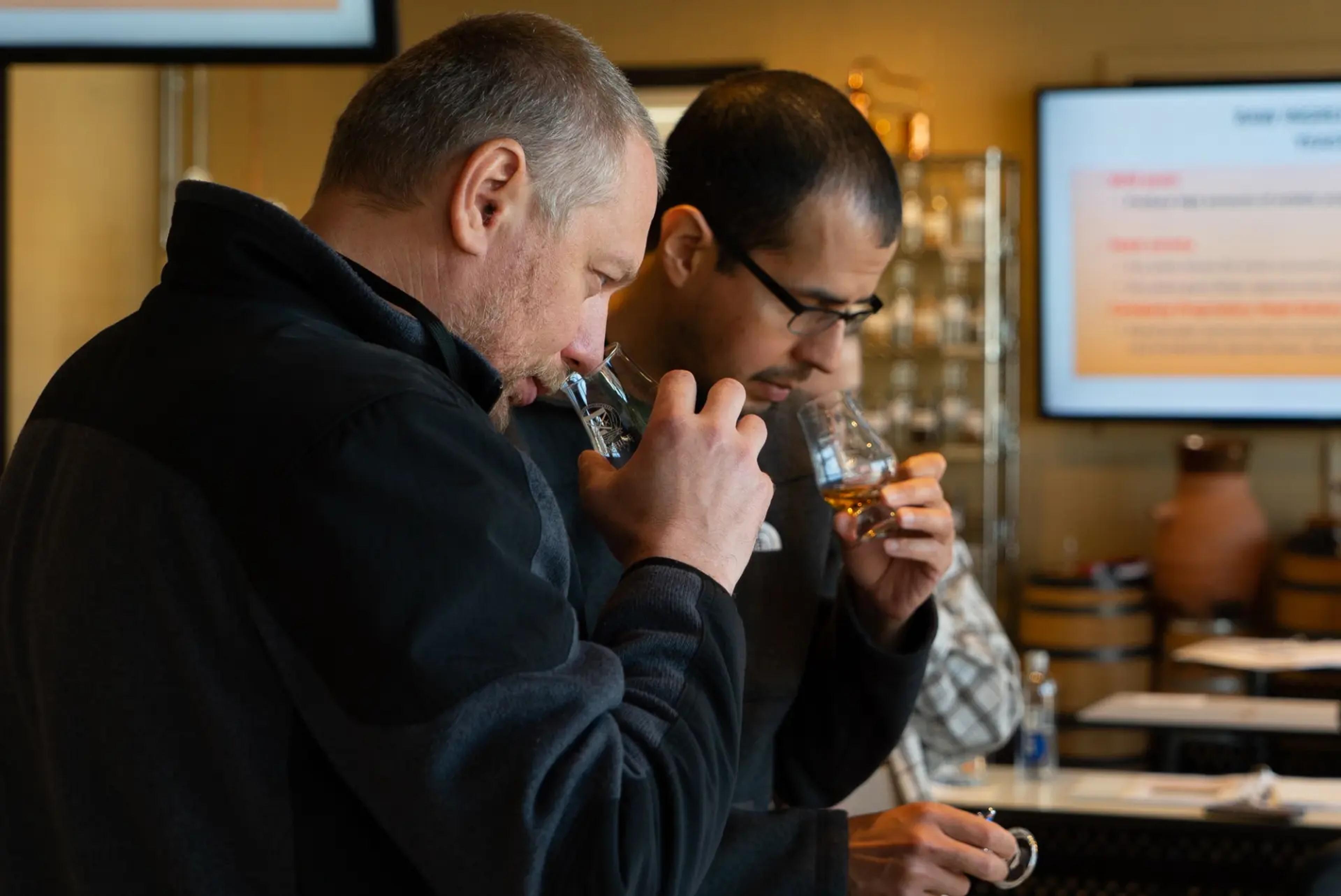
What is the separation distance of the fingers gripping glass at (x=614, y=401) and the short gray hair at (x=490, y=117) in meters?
0.21

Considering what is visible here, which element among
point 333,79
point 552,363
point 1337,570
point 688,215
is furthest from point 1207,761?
point 333,79

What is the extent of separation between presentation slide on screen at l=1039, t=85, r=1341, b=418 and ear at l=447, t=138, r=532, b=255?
5.58 m

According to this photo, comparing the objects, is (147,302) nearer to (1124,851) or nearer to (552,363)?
(552,363)

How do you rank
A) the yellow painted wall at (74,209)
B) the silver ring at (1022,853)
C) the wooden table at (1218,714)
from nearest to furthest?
the silver ring at (1022,853) → the wooden table at (1218,714) → the yellow painted wall at (74,209)

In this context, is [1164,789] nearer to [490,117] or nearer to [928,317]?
[490,117]

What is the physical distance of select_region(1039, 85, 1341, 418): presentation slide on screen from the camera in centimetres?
618

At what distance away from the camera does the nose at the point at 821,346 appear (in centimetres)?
177

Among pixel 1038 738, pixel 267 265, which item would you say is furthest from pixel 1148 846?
pixel 267 265

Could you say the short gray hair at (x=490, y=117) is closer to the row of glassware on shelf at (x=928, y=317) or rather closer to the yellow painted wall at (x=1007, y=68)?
the row of glassware on shelf at (x=928, y=317)

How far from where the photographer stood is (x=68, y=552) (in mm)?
944

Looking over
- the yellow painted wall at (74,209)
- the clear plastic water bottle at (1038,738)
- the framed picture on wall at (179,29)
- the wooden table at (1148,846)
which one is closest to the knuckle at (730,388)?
the framed picture on wall at (179,29)

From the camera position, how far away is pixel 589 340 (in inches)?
49.3

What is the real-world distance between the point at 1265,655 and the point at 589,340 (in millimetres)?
4130

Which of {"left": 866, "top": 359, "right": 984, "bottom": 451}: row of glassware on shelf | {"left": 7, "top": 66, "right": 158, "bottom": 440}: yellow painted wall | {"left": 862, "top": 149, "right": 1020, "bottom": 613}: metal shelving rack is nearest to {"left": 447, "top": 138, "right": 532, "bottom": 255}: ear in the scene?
{"left": 7, "top": 66, "right": 158, "bottom": 440}: yellow painted wall
